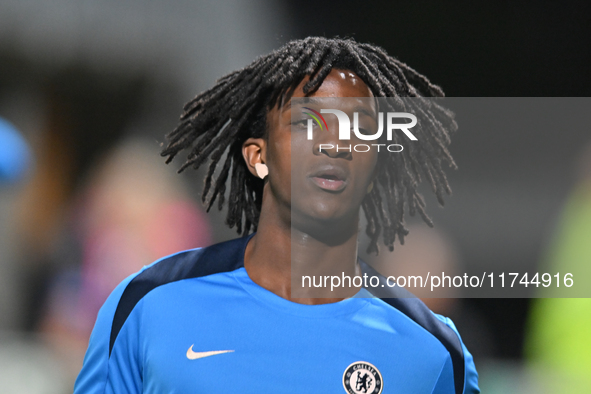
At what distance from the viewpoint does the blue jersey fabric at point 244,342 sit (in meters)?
1.49

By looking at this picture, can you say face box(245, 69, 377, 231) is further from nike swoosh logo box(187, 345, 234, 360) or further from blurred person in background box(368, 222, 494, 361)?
blurred person in background box(368, 222, 494, 361)

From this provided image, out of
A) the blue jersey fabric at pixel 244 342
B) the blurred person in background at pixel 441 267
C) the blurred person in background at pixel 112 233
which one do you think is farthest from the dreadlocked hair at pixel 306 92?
the blurred person in background at pixel 112 233

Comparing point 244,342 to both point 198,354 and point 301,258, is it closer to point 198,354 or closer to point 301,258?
point 198,354

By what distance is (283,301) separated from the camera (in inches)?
64.1

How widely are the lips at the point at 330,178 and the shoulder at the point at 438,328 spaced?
Result: 40cm

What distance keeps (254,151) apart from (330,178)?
0.33 metres

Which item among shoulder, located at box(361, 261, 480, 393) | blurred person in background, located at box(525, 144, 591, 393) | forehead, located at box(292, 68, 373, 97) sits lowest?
blurred person in background, located at box(525, 144, 591, 393)

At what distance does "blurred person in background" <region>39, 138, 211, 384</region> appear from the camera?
3.86 m

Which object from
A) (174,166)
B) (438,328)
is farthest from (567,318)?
(174,166)

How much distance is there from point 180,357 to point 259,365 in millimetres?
237

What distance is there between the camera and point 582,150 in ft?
10.5

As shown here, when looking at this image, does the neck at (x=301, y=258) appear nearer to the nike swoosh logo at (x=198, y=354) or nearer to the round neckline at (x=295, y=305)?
the round neckline at (x=295, y=305)

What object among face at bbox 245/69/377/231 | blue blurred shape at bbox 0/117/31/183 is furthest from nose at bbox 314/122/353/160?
blue blurred shape at bbox 0/117/31/183

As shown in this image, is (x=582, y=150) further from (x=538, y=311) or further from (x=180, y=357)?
(x=180, y=357)
